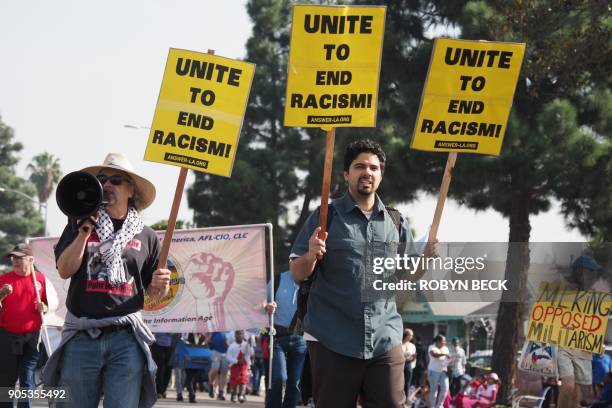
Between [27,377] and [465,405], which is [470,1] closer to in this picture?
[465,405]

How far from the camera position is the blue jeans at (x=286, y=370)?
11.2m

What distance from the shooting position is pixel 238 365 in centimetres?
2555

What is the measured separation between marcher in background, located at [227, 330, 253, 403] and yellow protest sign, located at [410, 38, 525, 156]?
16.6 meters

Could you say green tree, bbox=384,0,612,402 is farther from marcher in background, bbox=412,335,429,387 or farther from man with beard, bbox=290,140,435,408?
man with beard, bbox=290,140,435,408

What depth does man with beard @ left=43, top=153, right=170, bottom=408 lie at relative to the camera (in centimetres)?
638

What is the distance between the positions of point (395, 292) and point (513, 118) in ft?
48.8

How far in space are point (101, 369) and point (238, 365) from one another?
63.2 ft

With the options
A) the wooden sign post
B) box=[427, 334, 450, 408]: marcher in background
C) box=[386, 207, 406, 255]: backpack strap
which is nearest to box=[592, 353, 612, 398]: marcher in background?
box=[427, 334, 450, 408]: marcher in background

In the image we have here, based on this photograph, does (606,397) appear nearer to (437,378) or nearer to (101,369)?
(437,378)

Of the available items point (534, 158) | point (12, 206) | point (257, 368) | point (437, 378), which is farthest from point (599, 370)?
point (12, 206)

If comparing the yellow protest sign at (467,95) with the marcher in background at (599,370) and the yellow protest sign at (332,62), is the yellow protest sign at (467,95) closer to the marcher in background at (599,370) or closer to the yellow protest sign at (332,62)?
the yellow protest sign at (332,62)

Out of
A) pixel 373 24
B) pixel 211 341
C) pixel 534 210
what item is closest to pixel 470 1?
pixel 534 210

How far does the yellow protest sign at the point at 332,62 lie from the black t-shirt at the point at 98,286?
1.77m

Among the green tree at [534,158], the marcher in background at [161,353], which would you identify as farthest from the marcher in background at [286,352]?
the green tree at [534,158]
